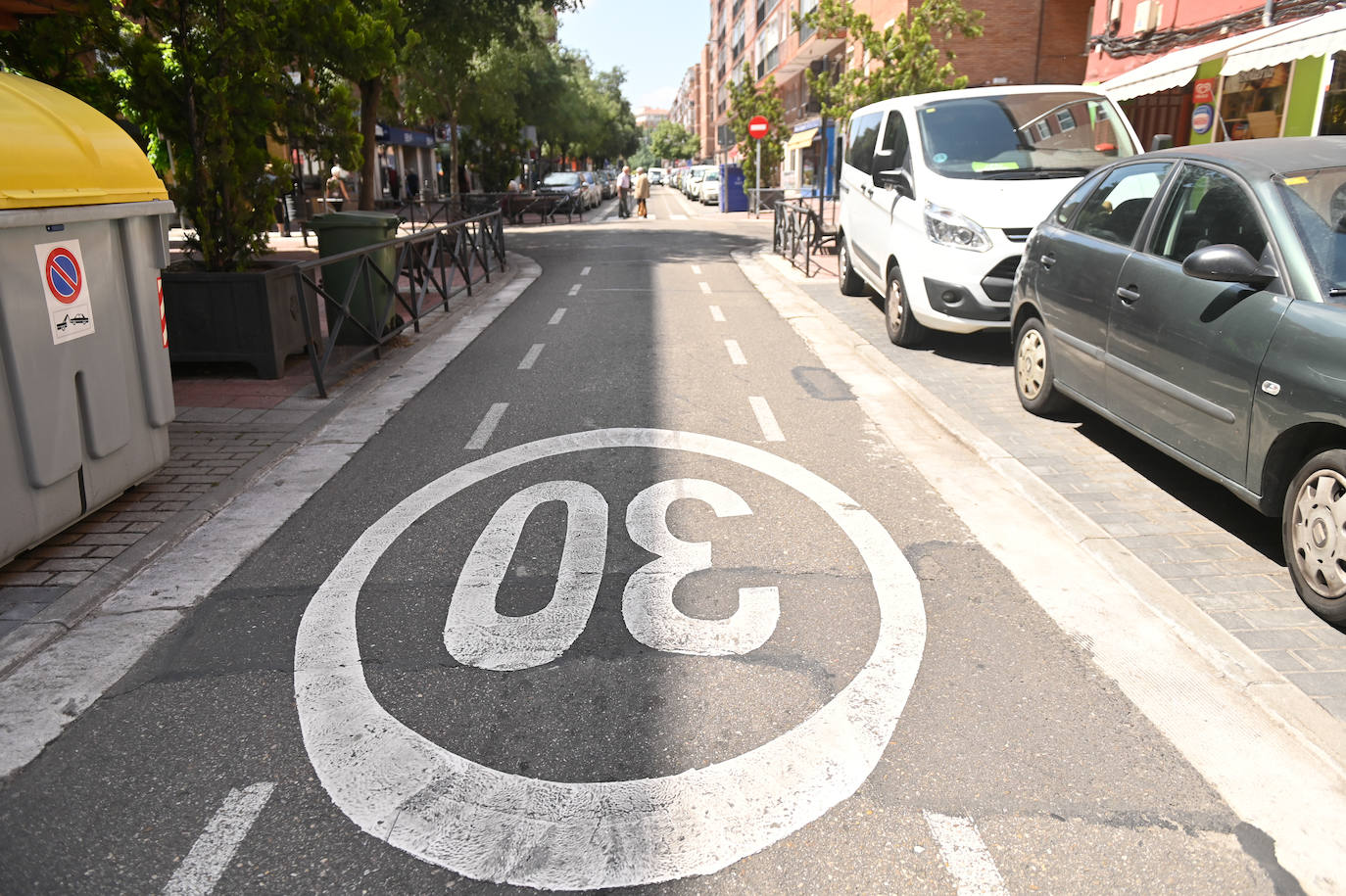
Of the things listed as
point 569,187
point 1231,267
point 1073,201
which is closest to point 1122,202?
point 1073,201

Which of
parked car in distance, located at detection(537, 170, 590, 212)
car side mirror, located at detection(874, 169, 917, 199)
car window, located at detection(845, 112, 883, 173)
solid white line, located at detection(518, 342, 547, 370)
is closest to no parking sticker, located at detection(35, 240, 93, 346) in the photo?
solid white line, located at detection(518, 342, 547, 370)

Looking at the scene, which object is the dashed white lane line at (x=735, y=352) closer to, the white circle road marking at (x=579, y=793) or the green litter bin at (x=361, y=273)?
the green litter bin at (x=361, y=273)

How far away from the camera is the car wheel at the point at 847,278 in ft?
40.1

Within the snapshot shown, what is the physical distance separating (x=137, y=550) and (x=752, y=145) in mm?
33029

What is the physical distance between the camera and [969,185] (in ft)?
27.4

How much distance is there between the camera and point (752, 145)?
35.0m

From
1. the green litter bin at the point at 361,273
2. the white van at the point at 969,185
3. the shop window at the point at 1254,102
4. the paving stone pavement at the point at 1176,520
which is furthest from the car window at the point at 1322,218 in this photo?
the shop window at the point at 1254,102

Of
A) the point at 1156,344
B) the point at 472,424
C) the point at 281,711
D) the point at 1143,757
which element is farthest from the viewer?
the point at 472,424

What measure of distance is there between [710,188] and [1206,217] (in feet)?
129

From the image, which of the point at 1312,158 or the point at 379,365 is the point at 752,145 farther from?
the point at 1312,158

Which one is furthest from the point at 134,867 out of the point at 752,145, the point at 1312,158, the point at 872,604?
the point at 752,145

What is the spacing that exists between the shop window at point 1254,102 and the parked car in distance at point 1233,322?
9.66 metres

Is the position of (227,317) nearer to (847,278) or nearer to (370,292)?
(370,292)

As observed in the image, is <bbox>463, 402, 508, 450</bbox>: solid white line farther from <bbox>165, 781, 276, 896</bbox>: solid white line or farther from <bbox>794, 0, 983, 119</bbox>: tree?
<bbox>794, 0, 983, 119</bbox>: tree
